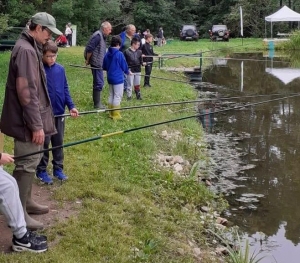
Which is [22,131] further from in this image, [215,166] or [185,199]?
[215,166]

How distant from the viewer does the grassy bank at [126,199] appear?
435 centimetres

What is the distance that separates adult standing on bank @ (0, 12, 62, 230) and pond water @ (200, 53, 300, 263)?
2680 mm

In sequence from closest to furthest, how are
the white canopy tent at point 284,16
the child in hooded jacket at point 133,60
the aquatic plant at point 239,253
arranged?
the aquatic plant at point 239,253
the child in hooded jacket at point 133,60
the white canopy tent at point 284,16

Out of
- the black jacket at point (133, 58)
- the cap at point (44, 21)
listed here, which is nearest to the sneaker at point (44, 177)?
the cap at point (44, 21)

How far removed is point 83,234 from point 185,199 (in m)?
2.04

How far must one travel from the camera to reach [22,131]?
4148mm

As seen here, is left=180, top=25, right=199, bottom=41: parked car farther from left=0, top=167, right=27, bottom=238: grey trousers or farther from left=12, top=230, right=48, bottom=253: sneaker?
left=0, top=167, right=27, bottom=238: grey trousers

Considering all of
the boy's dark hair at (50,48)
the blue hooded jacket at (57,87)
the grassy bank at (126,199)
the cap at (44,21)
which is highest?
the cap at (44,21)

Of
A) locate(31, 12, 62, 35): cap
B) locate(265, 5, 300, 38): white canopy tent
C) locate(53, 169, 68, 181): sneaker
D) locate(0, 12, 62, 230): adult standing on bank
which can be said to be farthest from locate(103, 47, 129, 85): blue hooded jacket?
locate(265, 5, 300, 38): white canopy tent

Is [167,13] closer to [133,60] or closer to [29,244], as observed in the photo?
[133,60]

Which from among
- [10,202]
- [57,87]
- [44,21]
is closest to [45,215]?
[10,202]

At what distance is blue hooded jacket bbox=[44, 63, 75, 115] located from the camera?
18.3ft

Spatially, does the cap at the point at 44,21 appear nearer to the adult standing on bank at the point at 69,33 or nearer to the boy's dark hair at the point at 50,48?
the boy's dark hair at the point at 50,48

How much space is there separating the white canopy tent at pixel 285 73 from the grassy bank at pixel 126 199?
9387 millimetres
